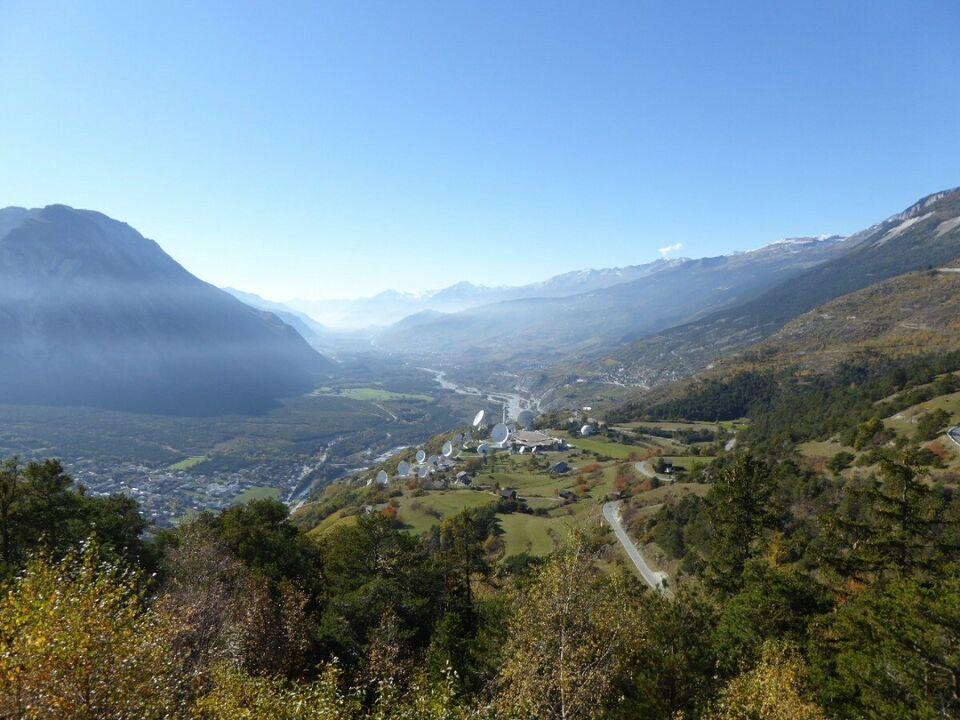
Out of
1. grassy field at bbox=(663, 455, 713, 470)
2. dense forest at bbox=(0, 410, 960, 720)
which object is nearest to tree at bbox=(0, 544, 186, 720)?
dense forest at bbox=(0, 410, 960, 720)

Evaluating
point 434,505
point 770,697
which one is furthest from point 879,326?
point 770,697

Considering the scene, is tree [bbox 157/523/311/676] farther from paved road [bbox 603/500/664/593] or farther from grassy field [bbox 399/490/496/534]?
grassy field [bbox 399/490/496/534]

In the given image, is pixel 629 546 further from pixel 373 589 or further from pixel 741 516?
pixel 373 589

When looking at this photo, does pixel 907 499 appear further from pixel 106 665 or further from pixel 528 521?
pixel 528 521

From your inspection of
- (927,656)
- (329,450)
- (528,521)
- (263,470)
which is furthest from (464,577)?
(329,450)

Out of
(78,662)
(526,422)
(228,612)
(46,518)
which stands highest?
(78,662)

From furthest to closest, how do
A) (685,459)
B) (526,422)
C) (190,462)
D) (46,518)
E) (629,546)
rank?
1. (190,462)
2. (526,422)
3. (685,459)
4. (629,546)
5. (46,518)

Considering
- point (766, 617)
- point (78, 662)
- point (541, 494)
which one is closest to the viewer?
point (78, 662)
